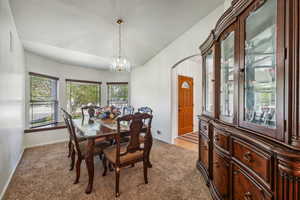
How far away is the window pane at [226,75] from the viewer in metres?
1.64

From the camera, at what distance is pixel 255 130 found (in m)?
1.10

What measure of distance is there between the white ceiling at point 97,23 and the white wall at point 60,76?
0.34 meters

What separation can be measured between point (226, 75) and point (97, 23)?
253cm

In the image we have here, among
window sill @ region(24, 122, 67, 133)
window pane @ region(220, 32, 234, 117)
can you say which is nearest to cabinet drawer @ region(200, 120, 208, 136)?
window pane @ region(220, 32, 234, 117)

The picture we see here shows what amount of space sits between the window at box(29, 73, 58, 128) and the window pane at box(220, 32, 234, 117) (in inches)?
175

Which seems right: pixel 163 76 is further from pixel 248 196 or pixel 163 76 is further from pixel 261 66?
pixel 248 196

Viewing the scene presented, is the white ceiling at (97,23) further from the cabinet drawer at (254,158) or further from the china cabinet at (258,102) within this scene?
the cabinet drawer at (254,158)

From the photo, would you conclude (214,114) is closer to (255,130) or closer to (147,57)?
(255,130)

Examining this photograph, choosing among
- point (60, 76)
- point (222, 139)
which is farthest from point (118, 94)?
point (222, 139)

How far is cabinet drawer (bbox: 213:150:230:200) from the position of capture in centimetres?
150

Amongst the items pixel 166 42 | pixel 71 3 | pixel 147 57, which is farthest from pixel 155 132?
pixel 71 3

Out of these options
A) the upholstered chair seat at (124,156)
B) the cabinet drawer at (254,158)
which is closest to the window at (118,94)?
the upholstered chair seat at (124,156)

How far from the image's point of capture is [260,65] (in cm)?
118

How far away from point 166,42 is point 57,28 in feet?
8.20
